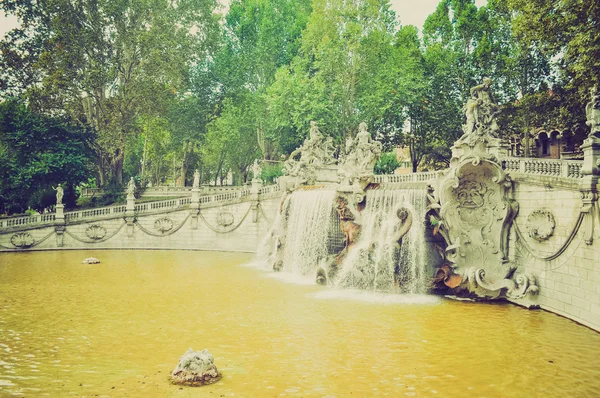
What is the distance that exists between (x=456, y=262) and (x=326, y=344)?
734 cm

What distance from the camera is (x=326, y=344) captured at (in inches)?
420

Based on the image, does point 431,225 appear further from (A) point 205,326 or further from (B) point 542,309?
(A) point 205,326

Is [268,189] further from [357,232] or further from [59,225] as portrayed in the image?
[59,225]

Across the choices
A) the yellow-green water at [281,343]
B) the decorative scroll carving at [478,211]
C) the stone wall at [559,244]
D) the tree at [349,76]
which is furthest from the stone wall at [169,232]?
the stone wall at [559,244]

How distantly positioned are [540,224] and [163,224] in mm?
24467

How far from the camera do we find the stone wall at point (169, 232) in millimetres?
30031

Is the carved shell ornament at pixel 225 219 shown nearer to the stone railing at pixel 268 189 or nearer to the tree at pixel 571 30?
the stone railing at pixel 268 189

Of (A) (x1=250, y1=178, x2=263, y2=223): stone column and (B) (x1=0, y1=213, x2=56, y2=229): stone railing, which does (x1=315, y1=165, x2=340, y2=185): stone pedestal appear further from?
(B) (x1=0, y1=213, x2=56, y2=229): stone railing

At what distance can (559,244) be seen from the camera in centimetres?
1377

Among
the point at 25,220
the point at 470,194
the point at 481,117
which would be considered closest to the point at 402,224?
the point at 470,194

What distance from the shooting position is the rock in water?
27.2 ft

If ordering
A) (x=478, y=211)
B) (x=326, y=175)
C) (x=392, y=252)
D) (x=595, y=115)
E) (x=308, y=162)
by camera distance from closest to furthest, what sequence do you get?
(x=595, y=115), (x=478, y=211), (x=392, y=252), (x=308, y=162), (x=326, y=175)

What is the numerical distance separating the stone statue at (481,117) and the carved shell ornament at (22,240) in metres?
28.2

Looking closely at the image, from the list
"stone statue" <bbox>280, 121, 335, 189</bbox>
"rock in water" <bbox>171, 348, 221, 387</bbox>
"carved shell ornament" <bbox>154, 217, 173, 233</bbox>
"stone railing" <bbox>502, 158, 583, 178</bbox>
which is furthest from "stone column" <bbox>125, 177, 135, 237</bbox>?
"rock in water" <bbox>171, 348, 221, 387</bbox>
